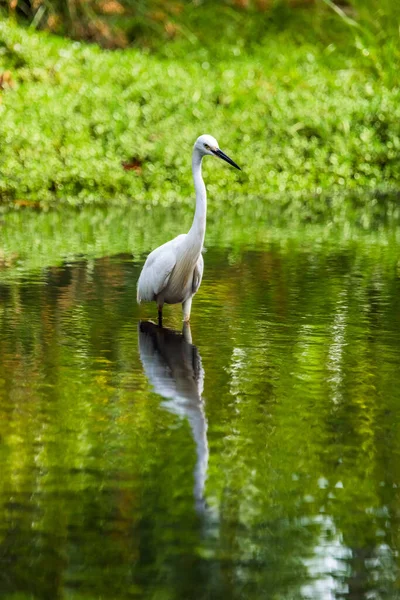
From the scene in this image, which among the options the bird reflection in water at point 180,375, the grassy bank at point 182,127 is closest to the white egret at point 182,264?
the bird reflection in water at point 180,375

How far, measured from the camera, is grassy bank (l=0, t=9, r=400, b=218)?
56.8 ft

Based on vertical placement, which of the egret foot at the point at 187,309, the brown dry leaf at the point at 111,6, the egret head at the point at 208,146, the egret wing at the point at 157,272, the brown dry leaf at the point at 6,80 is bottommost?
the egret foot at the point at 187,309

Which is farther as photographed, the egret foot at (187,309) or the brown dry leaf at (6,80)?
the brown dry leaf at (6,80)

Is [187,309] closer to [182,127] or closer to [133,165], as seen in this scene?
[133,165]

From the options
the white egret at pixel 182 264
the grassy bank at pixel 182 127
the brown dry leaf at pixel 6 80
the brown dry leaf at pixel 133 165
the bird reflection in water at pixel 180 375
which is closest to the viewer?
the bird reflection in water at pixel 180 375

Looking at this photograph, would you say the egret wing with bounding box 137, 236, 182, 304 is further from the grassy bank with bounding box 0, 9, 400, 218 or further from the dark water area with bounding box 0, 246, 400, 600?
the grassy bank with bounding box 0, 9, 400, 218

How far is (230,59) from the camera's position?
23.7 meters

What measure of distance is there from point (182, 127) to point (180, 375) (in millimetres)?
11513

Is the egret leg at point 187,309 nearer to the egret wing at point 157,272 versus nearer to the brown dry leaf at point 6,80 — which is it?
the egret wing at point 157,272

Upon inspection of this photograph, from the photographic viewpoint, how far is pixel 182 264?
9.21 metres

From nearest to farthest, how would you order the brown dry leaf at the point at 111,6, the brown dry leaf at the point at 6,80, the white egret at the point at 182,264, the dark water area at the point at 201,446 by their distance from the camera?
the dark water area at the point at 201,446 → the white egret at the point at 182,264 → the brown dry leaf at the point at 6,80 → the brown dry leaf at the point at 111,6

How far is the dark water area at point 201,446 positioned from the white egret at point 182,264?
0.25 m

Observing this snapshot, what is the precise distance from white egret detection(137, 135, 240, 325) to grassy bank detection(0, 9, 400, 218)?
23.2 ft

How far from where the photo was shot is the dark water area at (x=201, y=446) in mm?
4926
